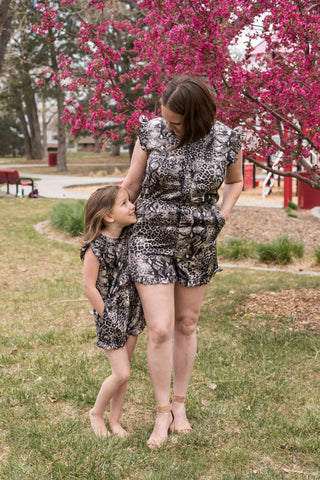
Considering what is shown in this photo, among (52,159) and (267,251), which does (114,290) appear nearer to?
(267,251)

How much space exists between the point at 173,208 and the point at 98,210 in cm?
39

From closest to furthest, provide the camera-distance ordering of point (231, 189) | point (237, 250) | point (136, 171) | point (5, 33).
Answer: point (136, 171) → point (231, 189) → point (237, 250) → point (5, 33)

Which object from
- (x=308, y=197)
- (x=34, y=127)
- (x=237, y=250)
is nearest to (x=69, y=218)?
(x=237, y=250)

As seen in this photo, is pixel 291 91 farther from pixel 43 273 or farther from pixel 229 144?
pixel 43 273

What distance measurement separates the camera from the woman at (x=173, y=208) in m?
2.82

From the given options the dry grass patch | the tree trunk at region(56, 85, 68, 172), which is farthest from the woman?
the tree trunk at region(56, 85, 68, 172)

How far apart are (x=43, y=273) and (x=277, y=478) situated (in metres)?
4.76

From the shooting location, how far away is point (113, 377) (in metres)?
2.93

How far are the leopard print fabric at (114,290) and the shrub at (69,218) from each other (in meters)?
6.11

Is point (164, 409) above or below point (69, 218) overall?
below

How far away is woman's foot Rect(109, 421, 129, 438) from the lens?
302cm

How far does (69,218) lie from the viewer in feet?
31.2

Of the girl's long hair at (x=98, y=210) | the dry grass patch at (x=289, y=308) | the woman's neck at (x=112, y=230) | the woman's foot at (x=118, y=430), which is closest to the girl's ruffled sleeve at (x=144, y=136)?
the girl's long hair at (x=98, y=210)

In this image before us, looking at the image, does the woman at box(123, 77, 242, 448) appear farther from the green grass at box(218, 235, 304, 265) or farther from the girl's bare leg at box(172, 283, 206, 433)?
the green grass at box(218, 235, 304, 265)
